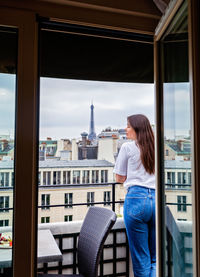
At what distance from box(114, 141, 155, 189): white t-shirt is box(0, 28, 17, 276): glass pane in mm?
1179

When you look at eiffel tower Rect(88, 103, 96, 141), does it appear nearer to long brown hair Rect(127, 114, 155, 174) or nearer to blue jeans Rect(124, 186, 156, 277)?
long brown hair Rect(127, 114, 155, 174)

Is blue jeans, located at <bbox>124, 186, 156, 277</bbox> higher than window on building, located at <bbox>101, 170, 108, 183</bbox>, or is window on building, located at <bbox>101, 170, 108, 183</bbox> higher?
window on building, located at <bbox>101, 170, 108, 183</bbox>

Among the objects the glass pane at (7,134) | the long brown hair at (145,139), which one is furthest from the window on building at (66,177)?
the glass pane at (7,134)

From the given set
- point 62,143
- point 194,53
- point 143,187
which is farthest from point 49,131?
point 194,53

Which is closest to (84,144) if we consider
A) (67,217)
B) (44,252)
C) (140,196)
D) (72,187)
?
(72,187)

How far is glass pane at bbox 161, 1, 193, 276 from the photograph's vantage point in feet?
3.11

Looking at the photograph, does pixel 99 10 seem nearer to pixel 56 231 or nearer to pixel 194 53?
pixel 194 53

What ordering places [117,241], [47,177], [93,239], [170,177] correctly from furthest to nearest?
1. [47,177]
2. [117,241]
3. [93,239]
4. [170,177]

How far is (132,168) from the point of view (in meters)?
2.12

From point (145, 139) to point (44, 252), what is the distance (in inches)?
43.6

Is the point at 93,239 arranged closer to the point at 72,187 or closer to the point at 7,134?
the point at 7,134

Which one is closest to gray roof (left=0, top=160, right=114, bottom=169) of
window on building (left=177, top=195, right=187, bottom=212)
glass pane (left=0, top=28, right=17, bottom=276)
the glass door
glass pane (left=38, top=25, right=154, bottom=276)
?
glass pane (left=38, top=25, right=154, bottom=276)

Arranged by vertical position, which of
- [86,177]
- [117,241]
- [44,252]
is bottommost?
[117,241]

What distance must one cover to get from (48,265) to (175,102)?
1727 mm
